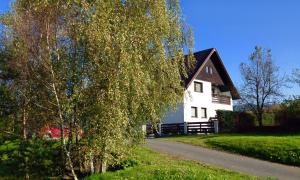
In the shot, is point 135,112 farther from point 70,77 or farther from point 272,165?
point 272,165

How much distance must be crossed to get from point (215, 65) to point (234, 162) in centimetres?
3086

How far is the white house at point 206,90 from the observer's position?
4444 centimetres

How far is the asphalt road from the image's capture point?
717 inches

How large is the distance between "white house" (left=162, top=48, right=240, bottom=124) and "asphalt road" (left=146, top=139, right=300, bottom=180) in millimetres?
18408

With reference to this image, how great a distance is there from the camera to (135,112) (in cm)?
1560

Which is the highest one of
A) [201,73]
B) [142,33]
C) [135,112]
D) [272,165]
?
[201,73]

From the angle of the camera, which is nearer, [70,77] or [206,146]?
[70,77]

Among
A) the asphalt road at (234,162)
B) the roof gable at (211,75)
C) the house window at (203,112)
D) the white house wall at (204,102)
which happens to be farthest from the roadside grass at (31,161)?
the house window at (203,112)

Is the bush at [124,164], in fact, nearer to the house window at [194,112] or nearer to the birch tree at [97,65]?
the birch tree at [97,65]

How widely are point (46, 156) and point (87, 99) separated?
10.7ft

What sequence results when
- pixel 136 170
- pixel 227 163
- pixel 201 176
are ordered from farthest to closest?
1. pixel 227 163
2. pixel 136 170
3. pixel 201 176

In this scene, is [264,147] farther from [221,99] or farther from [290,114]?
[221,99]

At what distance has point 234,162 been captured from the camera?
67.7ft

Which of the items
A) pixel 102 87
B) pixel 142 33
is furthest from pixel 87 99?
pixel 142 33
